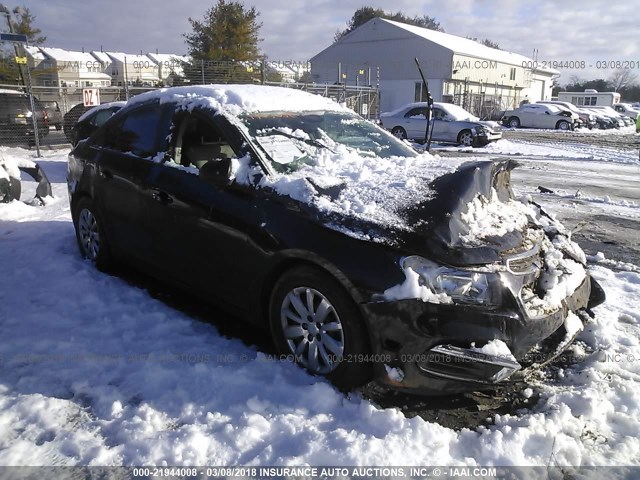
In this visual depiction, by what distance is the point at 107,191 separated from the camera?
15.4 feet

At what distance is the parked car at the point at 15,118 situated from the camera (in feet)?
46.4

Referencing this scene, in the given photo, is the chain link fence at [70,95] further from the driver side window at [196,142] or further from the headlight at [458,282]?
the headlight at [458,282]

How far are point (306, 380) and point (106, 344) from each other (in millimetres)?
1475

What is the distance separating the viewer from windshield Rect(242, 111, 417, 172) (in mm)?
3723

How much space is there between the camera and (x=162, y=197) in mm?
4023

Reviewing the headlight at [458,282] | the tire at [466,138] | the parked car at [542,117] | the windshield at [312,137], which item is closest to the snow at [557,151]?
the tire at [466,138]

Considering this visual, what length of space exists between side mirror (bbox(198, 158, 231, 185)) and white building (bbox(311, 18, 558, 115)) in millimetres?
36398

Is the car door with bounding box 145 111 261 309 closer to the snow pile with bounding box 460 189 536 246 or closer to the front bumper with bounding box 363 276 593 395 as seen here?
the front bumper with bounding box 363 276 593 395

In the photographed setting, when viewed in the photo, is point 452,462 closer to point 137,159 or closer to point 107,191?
point 137,159

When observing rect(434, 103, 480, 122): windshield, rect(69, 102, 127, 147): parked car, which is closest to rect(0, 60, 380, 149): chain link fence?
rect(69, 102, 127, 147): parked car

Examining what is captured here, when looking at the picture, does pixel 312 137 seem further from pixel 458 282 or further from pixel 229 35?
pixel 229 35

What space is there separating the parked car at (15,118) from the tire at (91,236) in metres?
10.6

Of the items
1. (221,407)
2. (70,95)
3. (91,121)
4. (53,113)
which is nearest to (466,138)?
(91,121)

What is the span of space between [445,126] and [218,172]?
15.9 meters
